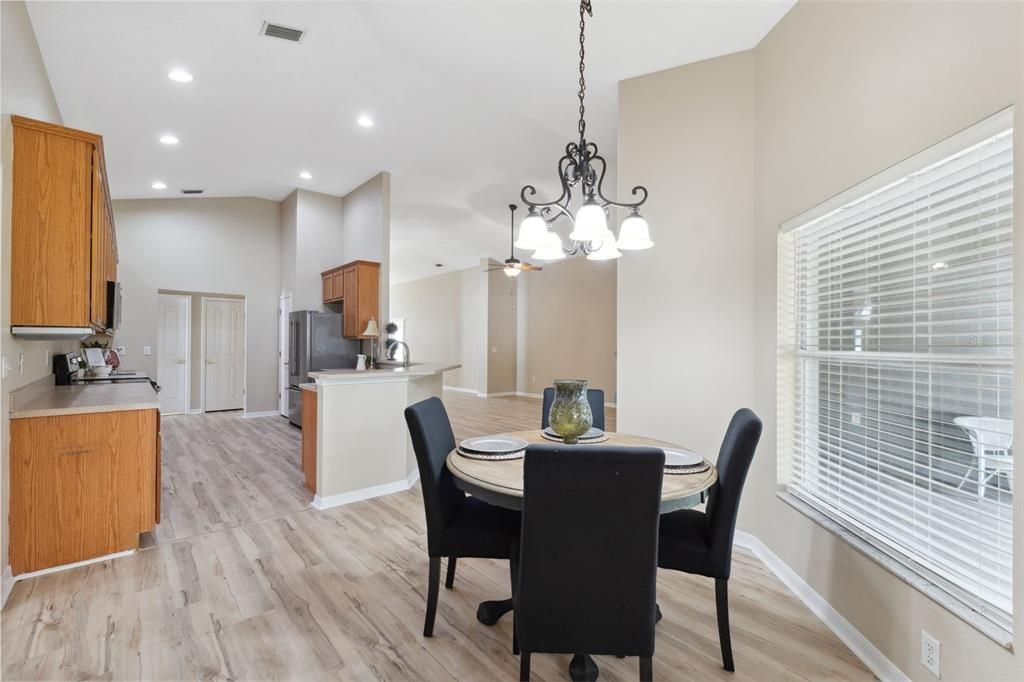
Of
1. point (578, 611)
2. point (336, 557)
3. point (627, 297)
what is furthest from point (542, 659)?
point (627, 297)

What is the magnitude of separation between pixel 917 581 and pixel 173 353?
8.66 m

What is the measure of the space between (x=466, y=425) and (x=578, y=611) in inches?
221

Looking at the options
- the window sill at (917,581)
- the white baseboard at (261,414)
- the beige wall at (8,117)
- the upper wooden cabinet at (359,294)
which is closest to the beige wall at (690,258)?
the window sill at (917,581)

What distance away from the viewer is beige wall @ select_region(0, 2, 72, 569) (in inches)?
86.0

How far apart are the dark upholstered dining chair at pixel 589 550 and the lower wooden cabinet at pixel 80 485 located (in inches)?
94.6

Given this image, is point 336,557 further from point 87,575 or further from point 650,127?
point 650,127

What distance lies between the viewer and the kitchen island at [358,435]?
3.44 metres

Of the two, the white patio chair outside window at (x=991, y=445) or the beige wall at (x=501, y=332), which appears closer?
the white patio chair outside window at (x=991, y=445)

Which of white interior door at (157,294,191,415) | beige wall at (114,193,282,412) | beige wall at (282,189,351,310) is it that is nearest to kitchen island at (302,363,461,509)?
beige wall at (282,189,351,310)

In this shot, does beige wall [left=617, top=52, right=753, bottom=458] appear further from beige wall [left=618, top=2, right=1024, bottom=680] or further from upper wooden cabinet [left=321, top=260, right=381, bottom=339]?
upper wooden cabinet [left=321, top=260, right=381, bottom=339]

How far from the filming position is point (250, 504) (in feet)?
11.5

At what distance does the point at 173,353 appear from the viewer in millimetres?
7293

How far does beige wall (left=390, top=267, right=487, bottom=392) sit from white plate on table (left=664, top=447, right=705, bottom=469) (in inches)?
338

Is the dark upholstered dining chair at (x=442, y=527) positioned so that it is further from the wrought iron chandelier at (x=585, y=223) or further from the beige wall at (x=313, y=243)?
the beige wall at (x=313, y=243)
